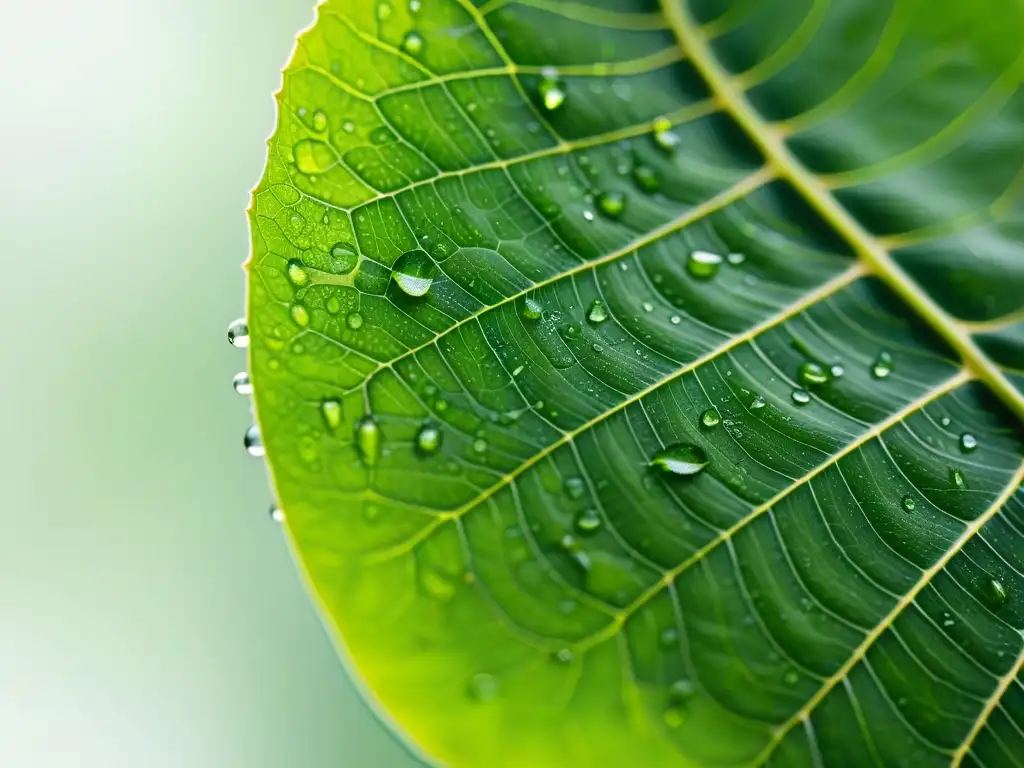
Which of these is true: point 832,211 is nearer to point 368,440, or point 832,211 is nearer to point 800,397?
point 800,397

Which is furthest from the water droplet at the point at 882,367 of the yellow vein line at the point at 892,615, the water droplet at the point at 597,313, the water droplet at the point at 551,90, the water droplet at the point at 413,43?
the water droplet at the point at 413,43

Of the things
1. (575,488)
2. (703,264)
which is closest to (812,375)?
(703,264)

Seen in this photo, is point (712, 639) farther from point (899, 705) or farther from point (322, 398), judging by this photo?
point (322, 398)

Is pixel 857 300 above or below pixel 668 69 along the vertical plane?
below

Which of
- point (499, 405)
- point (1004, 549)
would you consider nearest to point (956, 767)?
point (1004, 549)

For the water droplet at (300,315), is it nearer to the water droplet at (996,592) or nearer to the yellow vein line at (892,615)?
the yellow vein line at (892,615)

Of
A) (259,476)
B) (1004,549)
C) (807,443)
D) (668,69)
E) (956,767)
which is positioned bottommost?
(956,767)
